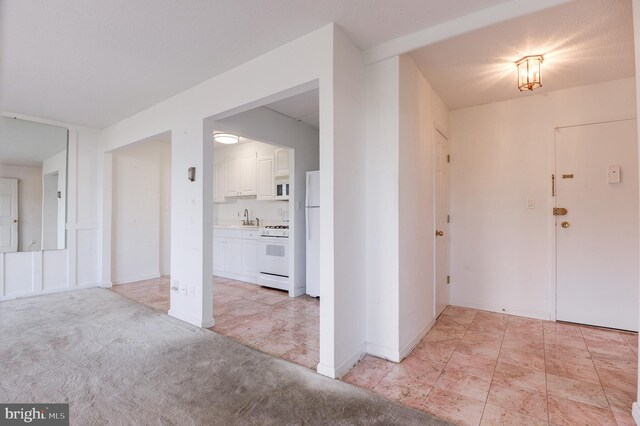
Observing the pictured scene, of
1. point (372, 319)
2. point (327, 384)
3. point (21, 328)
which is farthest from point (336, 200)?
point (21, 328)

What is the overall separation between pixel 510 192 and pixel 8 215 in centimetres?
620

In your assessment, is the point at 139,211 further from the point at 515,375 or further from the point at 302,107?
the point at 515,375

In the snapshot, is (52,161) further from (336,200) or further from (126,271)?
(336,200)

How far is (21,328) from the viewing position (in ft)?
9.88

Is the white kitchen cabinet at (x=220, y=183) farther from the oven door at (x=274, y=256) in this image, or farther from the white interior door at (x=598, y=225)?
the white interior door at (x=598, y=225)

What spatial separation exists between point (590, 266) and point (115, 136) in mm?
6143

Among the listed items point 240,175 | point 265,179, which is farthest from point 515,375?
point 240,175

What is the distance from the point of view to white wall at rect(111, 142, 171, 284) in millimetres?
5023

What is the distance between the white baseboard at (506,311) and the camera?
3277mm

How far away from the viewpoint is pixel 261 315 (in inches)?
135

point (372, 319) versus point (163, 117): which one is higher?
point (163, 117)

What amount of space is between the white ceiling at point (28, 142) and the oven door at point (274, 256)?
3.23m

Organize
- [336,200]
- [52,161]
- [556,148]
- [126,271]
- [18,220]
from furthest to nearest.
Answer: [126,271] < [52,161] < [18,220] < [556,148] < [336,200]

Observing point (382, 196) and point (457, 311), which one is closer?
point (382, 196)
